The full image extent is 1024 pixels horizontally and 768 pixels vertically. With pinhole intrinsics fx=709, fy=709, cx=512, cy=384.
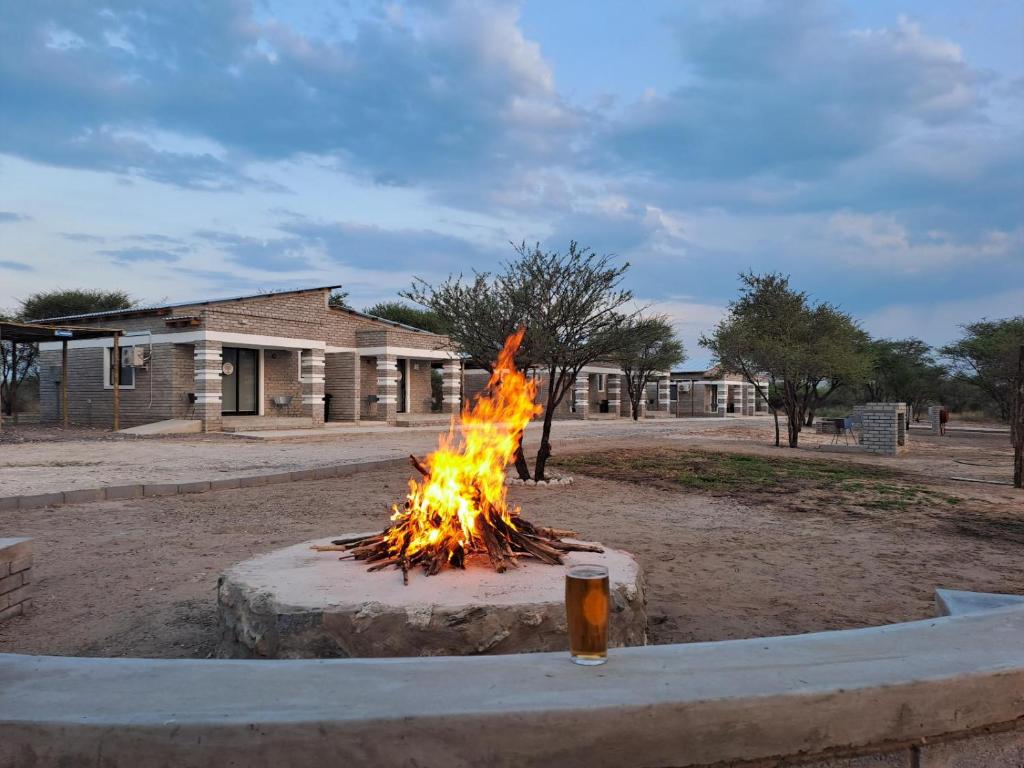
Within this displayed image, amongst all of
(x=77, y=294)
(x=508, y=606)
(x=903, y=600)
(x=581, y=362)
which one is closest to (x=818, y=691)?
(x=508, y=606)

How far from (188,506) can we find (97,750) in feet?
25.5

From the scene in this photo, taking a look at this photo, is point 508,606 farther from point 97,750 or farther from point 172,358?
point 172,358

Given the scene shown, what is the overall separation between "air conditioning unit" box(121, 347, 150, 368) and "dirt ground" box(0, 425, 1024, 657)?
50.1ft

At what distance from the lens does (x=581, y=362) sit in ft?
40.7

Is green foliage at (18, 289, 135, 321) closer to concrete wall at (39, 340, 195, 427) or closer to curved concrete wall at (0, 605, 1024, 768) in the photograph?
concrete wall at (39, 340, 195, 427)

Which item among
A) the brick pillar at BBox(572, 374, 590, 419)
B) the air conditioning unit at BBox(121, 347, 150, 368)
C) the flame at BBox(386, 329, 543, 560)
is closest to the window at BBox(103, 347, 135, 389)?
the air conditioning unit at BBox(121, 347, 150, 368)

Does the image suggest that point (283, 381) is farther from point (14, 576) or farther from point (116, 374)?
point (14, 576)

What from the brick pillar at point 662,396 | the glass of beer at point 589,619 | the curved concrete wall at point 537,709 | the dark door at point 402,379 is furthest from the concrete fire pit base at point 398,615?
the brick pillar at point 662,396

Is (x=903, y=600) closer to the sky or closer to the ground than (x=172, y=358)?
closer to the ground

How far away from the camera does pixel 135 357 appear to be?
23562mm

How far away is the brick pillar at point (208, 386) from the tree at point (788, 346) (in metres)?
16.6

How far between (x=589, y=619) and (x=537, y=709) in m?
0.43

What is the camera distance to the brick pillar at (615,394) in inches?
Result: 1806

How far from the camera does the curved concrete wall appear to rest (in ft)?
5.88
